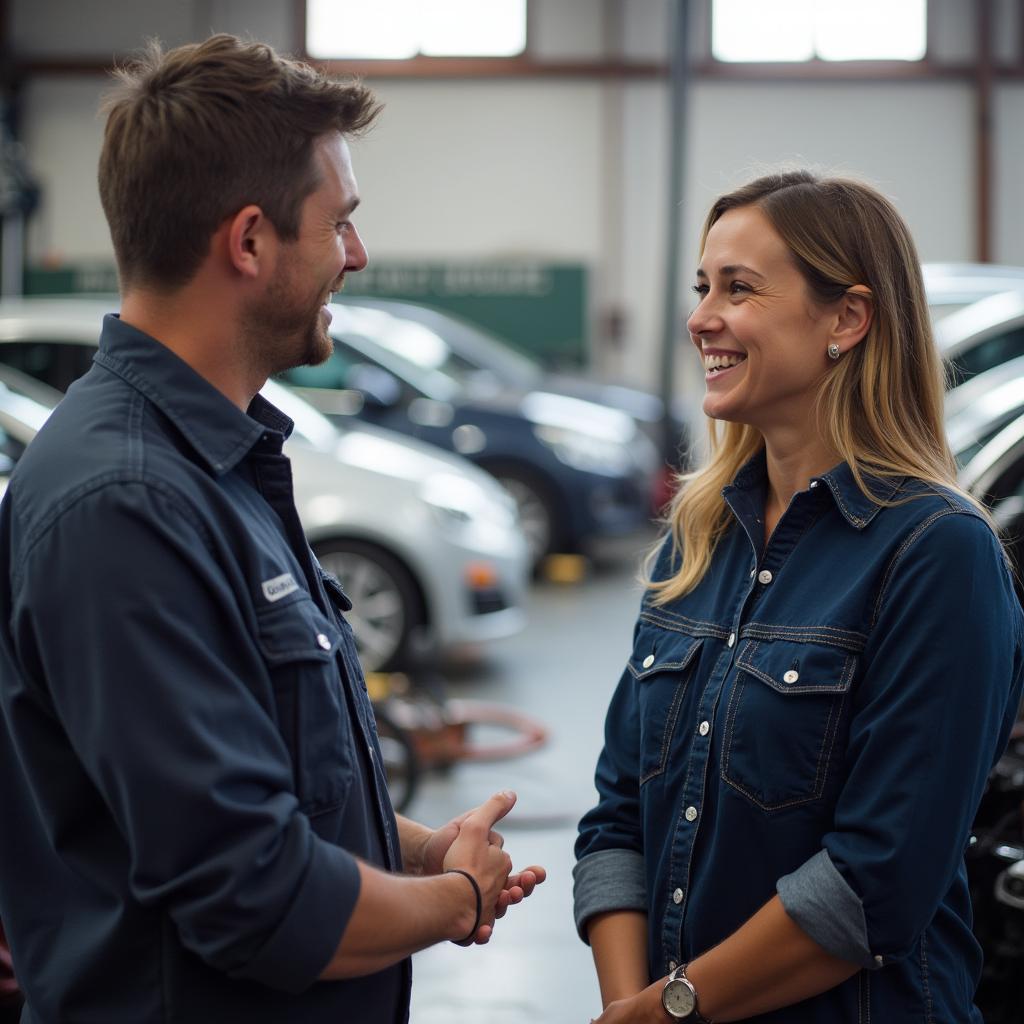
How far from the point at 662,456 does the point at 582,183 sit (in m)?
6.17

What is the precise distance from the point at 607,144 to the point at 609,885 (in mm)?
14761

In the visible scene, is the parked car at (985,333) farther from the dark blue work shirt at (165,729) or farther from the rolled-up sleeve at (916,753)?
the dark blue work shirt at (165,729)

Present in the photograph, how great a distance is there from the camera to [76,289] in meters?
15.7

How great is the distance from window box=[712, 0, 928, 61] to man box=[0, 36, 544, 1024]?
15.4 meters

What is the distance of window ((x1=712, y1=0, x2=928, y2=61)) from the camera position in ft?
51.4

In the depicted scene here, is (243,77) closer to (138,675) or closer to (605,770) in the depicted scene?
(138,675)

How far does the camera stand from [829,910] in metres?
1.60

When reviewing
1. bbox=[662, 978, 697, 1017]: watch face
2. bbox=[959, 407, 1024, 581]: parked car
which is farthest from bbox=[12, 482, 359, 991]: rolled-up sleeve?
bbox=[959, 407, 1024, 581]: parked car

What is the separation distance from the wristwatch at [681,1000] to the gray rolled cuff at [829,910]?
0.18 meters

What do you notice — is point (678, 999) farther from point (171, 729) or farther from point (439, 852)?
point (171, 729)

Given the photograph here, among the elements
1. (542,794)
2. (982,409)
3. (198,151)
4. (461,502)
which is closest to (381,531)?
(461,502)

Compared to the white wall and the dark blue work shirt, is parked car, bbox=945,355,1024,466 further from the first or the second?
the white wall

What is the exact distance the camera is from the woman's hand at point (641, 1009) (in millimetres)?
1729

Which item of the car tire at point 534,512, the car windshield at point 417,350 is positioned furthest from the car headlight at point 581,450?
the car windshield at point 417,350
